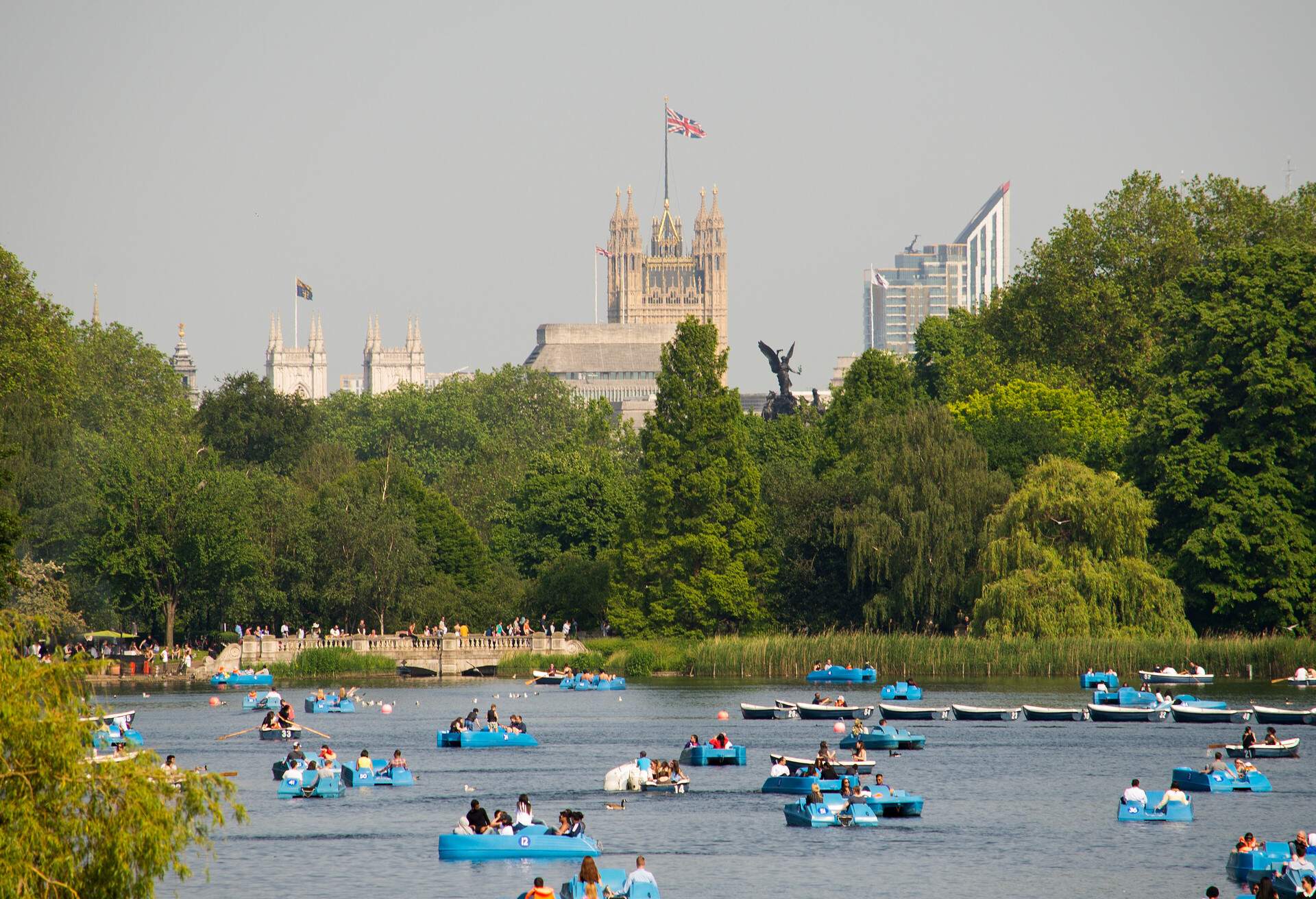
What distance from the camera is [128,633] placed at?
9562 cm

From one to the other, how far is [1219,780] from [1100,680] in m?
24.4

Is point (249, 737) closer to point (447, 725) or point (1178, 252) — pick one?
point (447, 725)

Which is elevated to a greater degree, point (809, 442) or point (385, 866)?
point (809, 442)

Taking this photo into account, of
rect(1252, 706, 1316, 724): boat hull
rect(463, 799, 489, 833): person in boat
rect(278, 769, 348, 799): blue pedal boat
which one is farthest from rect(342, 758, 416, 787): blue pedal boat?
rect(1252, 706, 1316, 724): boat hull

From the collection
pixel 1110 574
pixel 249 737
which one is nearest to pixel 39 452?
pixel 249 737

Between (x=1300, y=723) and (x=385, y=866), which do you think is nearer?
(x=385, y=866)

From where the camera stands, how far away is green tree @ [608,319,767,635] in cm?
8606

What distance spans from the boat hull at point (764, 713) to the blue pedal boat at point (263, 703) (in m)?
17.1

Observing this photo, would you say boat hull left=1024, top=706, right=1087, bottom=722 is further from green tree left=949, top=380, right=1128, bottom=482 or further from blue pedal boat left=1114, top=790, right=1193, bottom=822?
green tree left=949, top=380, right=1128, bottom=482

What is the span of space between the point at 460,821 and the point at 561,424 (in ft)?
481

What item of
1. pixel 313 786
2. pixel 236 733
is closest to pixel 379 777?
pixel 313 786

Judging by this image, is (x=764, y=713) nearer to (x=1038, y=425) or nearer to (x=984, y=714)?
→ (x=984, y=714)

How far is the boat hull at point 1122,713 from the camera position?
209 ft

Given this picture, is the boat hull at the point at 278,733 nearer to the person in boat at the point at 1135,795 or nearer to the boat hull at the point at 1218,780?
the boat hull at the point at 1218,780
